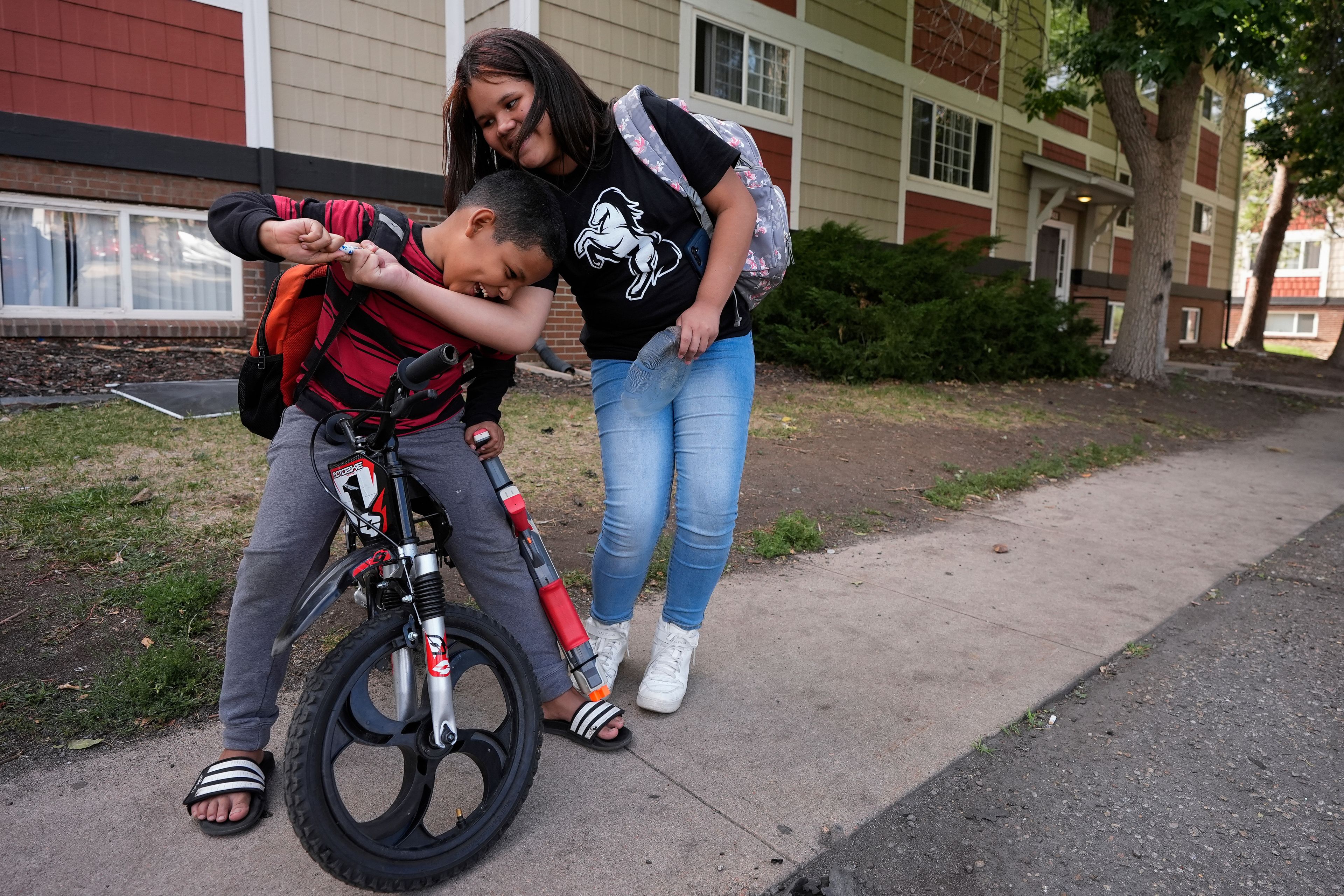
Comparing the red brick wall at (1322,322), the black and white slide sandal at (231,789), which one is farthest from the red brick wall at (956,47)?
the red brick wall at (1322,322)

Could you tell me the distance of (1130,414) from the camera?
1008cm

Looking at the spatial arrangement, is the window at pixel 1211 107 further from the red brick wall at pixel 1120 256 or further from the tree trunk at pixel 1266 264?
the red brick wall at pixel 1120 256

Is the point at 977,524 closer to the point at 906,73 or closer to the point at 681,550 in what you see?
the point at 681,550

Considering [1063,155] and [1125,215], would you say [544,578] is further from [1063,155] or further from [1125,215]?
[1125,215]

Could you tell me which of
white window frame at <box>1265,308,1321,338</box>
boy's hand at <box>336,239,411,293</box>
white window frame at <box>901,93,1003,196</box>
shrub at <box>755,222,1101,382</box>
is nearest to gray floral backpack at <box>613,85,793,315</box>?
boy's hand at <box>336,239,411,293</box>

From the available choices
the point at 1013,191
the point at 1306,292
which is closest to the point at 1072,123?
the point at 1013,191

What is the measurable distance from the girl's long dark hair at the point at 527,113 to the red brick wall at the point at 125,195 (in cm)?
577

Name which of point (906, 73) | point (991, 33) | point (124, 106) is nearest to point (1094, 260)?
point (991, 33)

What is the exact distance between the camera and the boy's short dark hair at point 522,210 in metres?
2.01

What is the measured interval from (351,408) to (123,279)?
25.0 feet

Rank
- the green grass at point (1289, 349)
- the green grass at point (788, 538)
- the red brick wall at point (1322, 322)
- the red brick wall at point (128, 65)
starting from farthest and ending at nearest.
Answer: the red brick wall at point (1322, 322) < the green grass at point (1289, 349) < the red brick wall at point (128, 65) < the green grass at point (788, 538)

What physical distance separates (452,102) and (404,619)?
50.7 inches

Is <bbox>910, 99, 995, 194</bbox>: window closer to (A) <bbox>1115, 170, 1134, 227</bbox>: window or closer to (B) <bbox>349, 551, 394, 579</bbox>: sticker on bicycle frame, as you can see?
(A) <bbox>1115, 170, 1134, 227</bbox>: window

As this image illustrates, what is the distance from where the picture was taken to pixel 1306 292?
41031mm
